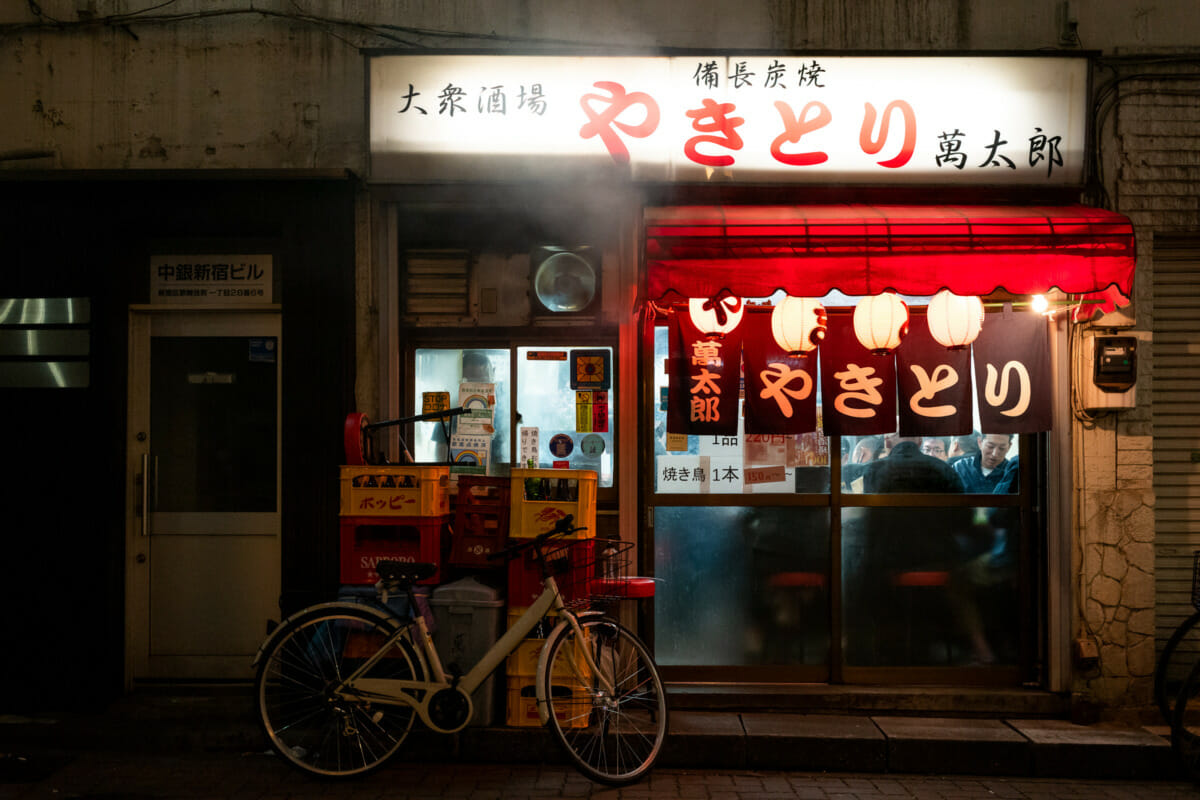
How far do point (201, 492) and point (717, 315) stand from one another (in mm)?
4525

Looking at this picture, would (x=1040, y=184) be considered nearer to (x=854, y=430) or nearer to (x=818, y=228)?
(x=818, y=228)

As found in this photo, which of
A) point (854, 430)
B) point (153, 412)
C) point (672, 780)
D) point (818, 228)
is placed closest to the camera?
point (672, 780)

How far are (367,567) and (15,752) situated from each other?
2762mm

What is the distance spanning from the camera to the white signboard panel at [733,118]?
22.3 ft

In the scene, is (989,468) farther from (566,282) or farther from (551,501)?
(566,282)

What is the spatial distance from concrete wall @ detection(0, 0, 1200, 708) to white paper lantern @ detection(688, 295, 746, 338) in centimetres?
213

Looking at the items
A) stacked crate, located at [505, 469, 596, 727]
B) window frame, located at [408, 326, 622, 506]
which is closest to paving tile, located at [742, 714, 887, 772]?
stacked crate, located at [505, 469, 596, 727]

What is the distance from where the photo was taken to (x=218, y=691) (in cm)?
709

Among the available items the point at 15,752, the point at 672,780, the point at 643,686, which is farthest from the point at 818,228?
the point at 15,752

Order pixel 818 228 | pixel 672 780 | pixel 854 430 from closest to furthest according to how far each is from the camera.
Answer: pixel 672 780, pixel 818 228, pixel 854 430

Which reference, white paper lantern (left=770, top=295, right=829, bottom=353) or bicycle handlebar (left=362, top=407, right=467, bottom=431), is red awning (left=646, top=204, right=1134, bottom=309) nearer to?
white paper lantern (left=770, top=295, right=829, bottom=353)

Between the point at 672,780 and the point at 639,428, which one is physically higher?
the point at 639,428

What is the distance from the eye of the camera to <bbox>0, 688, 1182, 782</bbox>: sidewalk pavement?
6.01 metres

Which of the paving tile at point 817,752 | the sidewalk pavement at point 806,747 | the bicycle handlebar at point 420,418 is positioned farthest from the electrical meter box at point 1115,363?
the bicycle handlebar at point 420,418
